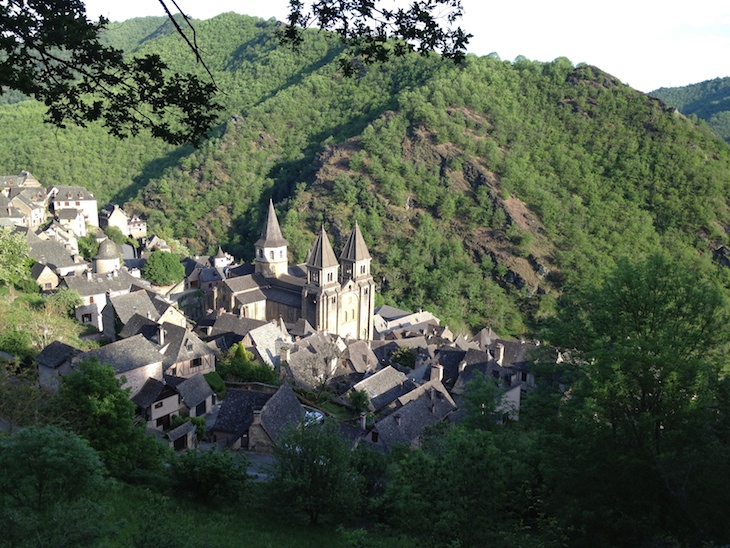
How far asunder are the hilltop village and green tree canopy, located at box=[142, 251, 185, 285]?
0.62 m

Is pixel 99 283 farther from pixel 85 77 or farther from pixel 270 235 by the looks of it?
pixel 85 77

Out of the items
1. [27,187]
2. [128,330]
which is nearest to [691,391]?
[128,330]

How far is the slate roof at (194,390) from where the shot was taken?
28.1 meters

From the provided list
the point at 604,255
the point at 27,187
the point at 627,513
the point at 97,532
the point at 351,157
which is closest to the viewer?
the point at 97,532

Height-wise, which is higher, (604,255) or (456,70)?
(456,70)

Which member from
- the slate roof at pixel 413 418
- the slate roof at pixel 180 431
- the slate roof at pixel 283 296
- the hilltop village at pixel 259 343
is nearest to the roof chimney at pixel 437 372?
the hilltop village at pixel 259 343

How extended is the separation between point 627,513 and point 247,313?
129 feet

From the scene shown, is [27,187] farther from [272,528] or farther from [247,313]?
[272,528]

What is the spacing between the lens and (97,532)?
29.5 ft

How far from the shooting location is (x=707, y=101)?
5000 inches

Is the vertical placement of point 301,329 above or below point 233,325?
below

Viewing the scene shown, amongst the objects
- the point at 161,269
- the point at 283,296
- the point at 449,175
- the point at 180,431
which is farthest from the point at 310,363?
the point at 449,175

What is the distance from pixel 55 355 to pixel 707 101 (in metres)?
137

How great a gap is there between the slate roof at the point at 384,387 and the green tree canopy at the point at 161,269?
2445 centimetres
